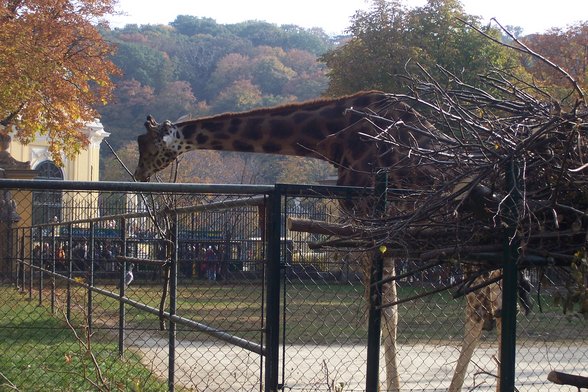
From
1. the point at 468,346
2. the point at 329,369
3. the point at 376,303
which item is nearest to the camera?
the point at 376,303

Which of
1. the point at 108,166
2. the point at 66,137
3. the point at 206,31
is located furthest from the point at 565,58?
the point at 206,31

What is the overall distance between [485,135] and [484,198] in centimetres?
39

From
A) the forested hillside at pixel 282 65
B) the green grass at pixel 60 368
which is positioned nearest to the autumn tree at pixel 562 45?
the forested hillside at pixel 282 65

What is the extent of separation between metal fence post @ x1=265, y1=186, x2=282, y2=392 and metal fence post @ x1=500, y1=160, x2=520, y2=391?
1.57 metres

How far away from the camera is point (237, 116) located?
31.3 ft

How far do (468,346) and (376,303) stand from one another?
2150 mm

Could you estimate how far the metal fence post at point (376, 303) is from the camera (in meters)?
5.59

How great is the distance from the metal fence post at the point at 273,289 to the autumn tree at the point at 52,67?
1687 centimetres

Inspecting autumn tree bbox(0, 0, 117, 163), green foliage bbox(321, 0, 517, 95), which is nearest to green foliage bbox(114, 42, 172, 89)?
green foliage bbox(321, 0, 517, 95)

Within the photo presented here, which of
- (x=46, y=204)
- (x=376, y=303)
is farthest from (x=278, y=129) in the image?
(x=46, y=204)

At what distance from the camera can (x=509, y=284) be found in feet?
15.8

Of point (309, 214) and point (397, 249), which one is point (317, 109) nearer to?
point (309, 214)

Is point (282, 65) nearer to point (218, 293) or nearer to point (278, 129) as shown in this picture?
point (278, 129)

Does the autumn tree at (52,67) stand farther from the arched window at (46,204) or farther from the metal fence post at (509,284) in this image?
the metal fence post at (509,284)
